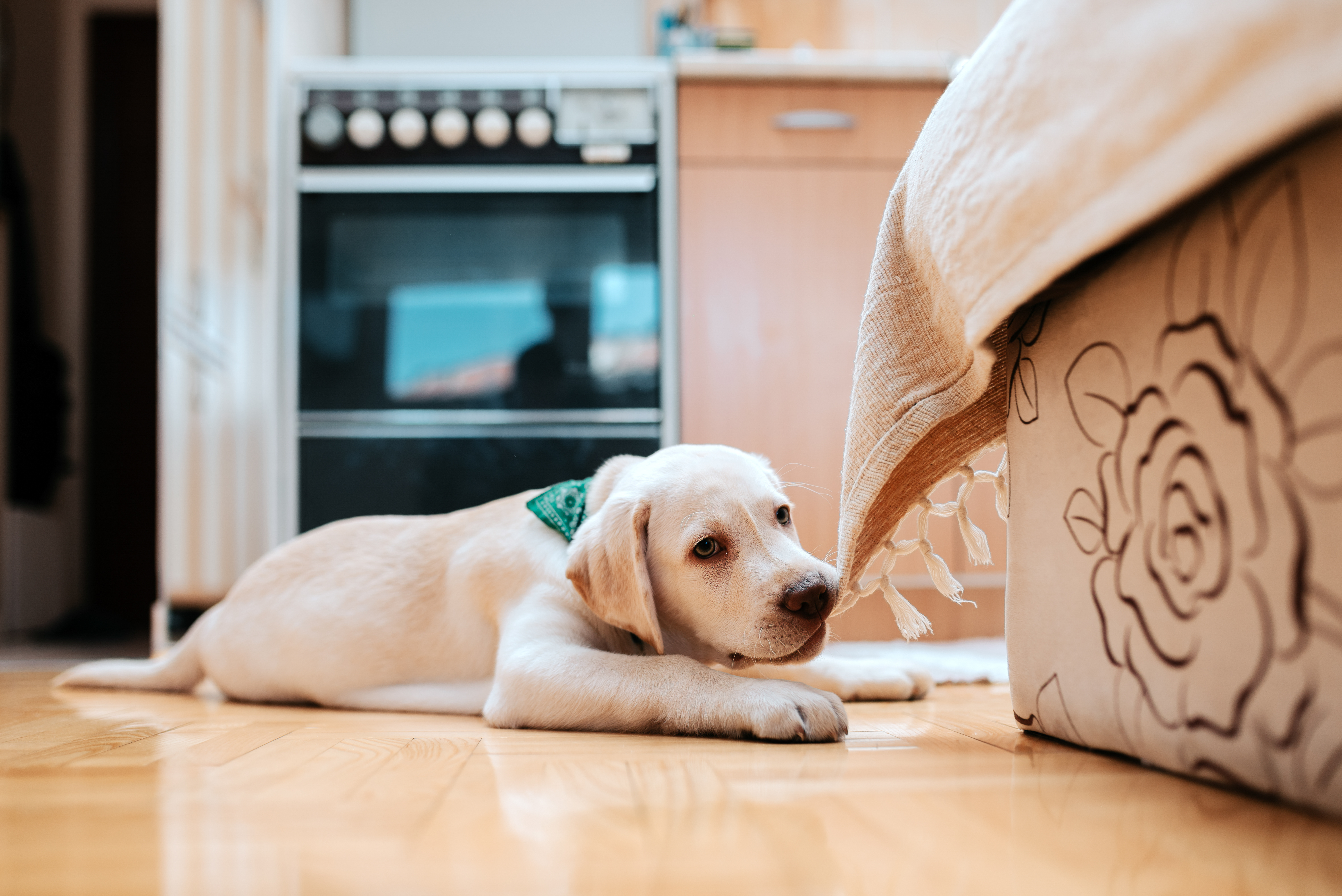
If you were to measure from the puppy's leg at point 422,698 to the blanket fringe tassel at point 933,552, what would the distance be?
0.64 metres

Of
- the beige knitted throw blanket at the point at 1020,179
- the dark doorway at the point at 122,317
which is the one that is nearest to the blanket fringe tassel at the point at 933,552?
the beige knitted throw blanket at the point at 1020,179

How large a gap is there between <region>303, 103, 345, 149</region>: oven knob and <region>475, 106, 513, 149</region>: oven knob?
43cm

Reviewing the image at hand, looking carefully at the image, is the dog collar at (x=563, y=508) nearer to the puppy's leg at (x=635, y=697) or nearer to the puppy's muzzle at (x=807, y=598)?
the puppy's leg at (x=635, y=697)

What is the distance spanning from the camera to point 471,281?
9.55 feet

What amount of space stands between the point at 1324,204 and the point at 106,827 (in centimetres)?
107

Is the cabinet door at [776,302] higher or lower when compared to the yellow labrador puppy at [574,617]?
higher

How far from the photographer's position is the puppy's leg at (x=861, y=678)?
5.13 ft

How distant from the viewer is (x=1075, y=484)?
100cm

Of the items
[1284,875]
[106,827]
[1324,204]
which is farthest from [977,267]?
[106,827]

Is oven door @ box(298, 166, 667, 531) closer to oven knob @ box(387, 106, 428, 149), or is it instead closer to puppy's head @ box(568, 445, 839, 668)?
oven knob @ box(387, 106, 428, 149)

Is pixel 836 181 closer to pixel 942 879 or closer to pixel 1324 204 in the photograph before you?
pixel 1324 204

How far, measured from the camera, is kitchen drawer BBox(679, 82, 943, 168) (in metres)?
2.97

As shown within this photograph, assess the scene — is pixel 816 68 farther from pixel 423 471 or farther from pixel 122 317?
pixel 122 317

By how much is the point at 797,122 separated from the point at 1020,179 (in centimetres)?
223
